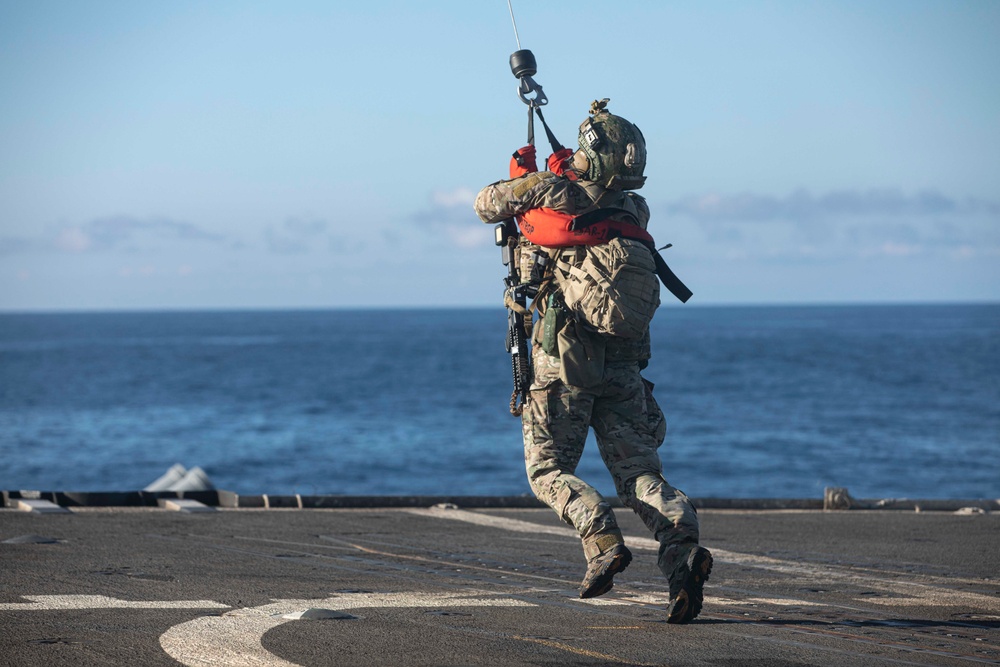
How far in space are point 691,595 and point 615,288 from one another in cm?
142

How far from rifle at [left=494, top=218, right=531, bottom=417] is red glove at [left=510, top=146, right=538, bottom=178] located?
242 millimetres

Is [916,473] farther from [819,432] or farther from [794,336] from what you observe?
[794,336]

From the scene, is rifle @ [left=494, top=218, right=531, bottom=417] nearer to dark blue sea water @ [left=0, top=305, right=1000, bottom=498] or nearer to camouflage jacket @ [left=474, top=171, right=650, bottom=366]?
camouflage jacket @ [left=474, top=171, right=650, bottom=366]

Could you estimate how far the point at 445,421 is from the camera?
5916 cm

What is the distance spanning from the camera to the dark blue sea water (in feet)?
132

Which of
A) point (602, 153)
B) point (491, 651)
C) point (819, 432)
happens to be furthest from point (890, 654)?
point (819, 432)

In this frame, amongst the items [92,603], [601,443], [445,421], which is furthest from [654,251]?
[445,421]

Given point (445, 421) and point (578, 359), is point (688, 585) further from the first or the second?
point (445, 421)

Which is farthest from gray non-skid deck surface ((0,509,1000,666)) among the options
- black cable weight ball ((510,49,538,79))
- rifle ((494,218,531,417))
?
black cable weight ball ((510,49,538,79))

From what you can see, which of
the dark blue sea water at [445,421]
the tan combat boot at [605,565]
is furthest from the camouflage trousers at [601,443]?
the dark blue sea water at [445,421]

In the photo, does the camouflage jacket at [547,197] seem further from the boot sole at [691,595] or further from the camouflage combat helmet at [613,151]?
the boot sole at [691,595]

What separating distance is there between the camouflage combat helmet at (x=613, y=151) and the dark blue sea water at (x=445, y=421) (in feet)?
98.3

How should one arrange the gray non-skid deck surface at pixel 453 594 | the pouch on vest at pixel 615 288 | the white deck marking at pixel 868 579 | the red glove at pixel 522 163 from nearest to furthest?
1. the gray non-skid deck surface at pixel 453 594
2. the pouch on vest at pixel 615 288
3. the red glove at pixel 522 163
4. the white deck marking at pixel 868 579

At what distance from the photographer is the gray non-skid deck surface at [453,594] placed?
4.54 metres
